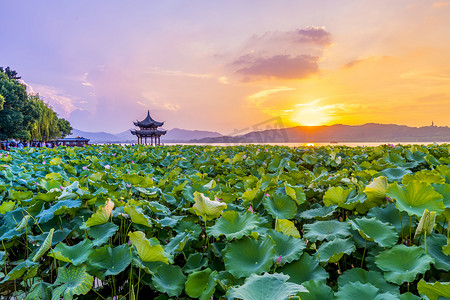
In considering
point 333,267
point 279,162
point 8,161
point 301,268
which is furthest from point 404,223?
point 8,161

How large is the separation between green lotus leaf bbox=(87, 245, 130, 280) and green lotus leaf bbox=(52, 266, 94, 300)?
0.15 ft

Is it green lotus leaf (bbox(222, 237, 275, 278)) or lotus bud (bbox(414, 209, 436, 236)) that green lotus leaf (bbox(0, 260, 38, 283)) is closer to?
green lotus leaf (bbox(222, 237, 275, 278))

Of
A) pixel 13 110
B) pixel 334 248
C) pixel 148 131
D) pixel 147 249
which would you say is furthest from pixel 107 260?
pixel 148 131

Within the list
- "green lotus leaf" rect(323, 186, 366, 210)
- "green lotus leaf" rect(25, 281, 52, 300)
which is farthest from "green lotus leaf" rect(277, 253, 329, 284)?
"green lotus leaf" rect(25, 281, 52, 300)

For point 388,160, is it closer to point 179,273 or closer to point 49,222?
point 179,273

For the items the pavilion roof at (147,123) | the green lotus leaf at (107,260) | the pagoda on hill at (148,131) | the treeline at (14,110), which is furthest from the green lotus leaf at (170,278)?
the pavilion roof at (147,123)

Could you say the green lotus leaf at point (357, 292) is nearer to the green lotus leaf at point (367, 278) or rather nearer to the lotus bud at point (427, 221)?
the green lotus leaf at point (367, 278)

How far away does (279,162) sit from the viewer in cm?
357

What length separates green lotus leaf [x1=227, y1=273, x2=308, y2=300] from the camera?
2.46ft

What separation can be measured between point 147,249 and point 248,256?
1.31 ft

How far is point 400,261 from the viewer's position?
3.31ft

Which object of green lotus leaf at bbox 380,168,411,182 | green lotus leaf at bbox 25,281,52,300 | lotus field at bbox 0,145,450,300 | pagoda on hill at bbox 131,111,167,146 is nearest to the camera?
lotus field at bbox 0,145,450,300

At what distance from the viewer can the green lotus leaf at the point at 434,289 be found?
0.74 m

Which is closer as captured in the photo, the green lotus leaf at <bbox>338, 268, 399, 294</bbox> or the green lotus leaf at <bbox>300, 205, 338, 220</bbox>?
the green lotus leaf at <bbox>338, 268, 399, 294</bbox>
